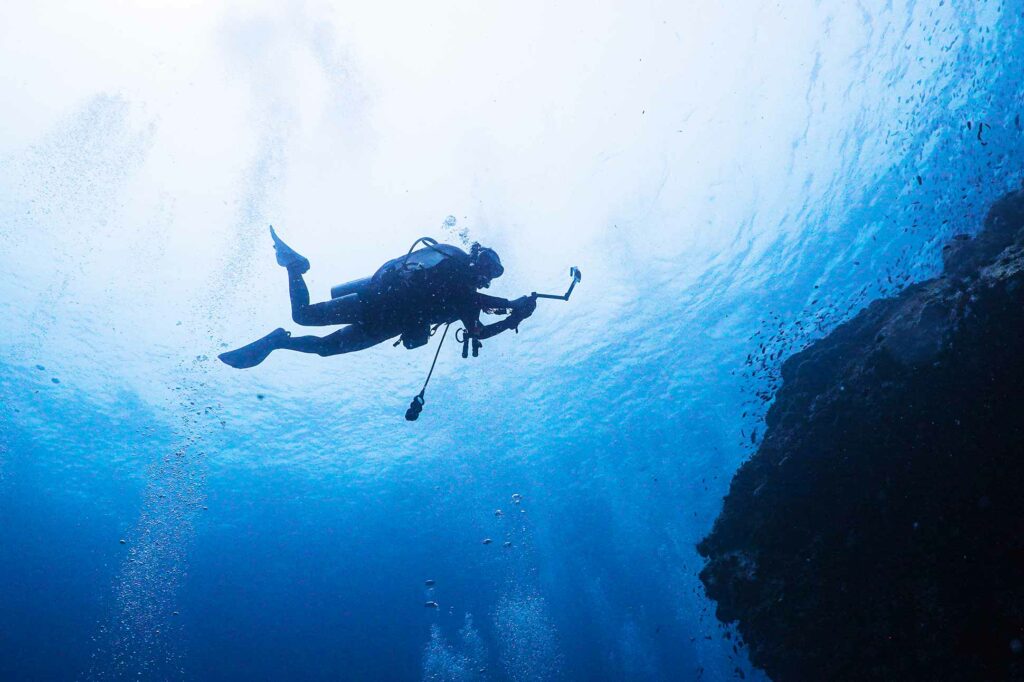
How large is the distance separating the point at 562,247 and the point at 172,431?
26.3m

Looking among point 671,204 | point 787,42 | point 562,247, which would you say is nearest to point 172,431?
point 562,247

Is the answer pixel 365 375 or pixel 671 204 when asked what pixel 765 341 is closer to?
pixel 671 204

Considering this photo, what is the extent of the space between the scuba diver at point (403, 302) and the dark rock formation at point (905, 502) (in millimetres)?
6366

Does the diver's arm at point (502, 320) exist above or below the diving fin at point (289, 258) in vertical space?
below

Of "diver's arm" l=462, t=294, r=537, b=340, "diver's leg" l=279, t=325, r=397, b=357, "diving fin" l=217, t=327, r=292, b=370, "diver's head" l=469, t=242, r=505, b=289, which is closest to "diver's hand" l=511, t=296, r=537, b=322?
"diver's arm" l=462, t=294, r=537, b=340

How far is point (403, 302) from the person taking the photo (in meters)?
5.42

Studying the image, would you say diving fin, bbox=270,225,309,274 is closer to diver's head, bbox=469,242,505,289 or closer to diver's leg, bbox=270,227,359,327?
diver's leg, bbox=270,227,359,327

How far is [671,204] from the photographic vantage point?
15.2m

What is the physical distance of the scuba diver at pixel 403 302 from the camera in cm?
536

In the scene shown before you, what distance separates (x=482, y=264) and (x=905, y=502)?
285 inches

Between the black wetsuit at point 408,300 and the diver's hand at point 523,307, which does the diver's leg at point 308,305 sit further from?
the diver's hand at point 523,307

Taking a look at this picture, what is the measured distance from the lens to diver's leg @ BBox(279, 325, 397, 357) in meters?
5.87

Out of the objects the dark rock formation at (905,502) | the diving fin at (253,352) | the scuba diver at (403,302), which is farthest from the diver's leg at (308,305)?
the dark rock formation at (905,502)

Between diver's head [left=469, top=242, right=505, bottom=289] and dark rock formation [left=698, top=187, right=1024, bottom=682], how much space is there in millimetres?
6882
